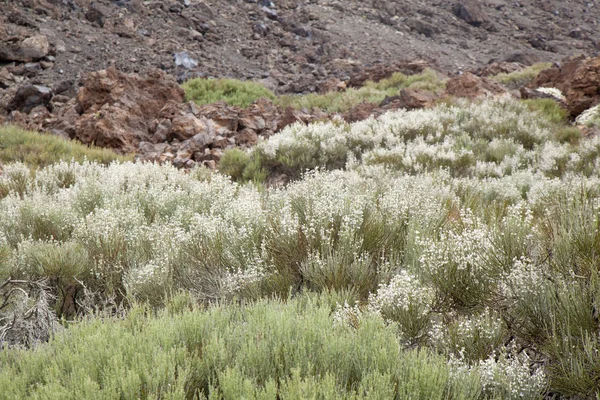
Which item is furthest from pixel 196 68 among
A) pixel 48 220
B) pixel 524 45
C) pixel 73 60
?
pixel 524 45

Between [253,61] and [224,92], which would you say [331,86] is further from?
[253,61]

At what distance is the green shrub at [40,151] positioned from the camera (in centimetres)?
930

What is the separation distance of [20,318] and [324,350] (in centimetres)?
237

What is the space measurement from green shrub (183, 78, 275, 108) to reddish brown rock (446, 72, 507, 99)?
7074 millimetres

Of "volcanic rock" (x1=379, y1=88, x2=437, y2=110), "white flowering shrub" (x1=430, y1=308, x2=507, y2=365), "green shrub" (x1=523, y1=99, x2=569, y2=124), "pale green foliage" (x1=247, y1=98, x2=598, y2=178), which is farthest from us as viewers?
"volcanic rock" (x1=379, y1=88, x2=437, y2=110)

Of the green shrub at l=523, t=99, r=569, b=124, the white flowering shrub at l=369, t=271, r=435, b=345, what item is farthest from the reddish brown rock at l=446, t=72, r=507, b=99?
the white flowering shrub at l=369, t=271, r=435, b=345

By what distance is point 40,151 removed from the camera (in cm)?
963

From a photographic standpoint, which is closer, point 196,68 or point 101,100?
point 101,100

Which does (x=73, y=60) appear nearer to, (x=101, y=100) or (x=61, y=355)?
(x=101, y=100)

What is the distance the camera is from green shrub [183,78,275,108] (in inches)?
677

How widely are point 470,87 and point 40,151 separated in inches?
459

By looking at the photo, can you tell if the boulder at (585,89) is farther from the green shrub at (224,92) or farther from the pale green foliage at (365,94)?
the green shrub at (224,92)

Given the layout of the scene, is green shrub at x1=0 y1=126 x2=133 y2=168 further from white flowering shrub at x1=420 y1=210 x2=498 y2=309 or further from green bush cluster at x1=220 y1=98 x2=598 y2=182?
white flowering shrub at x1=420 y1=210 x2=498 y2=309

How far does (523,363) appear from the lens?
2264 mm
